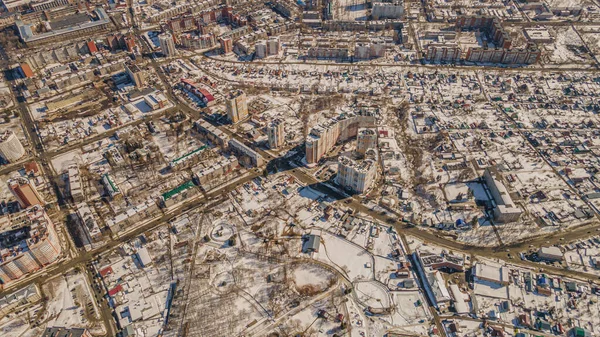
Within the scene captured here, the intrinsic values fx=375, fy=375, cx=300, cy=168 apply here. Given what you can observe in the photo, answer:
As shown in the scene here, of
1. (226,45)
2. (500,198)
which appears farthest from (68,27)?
(500,198)

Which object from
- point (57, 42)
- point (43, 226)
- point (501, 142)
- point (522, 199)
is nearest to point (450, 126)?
point (501, 142)

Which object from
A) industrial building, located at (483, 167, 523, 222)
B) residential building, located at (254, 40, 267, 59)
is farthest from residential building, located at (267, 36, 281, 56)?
industrial building, located at (483, 167, 523, 222)

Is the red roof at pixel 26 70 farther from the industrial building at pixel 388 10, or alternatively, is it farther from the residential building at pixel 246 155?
the industrial building at pixel 388 10

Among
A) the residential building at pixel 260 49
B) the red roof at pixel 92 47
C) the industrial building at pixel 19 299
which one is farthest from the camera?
the red roof at pixel 92 47

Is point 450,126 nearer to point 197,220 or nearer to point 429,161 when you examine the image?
point 429,161

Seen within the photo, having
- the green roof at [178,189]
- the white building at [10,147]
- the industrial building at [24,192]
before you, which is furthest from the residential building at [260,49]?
the industrial building at [24,192]

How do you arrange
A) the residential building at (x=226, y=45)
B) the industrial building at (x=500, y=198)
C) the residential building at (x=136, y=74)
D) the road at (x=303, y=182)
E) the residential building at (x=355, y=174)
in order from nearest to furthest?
the road at (x=303, y=182) < the industrial building at (x=500, y=198) < the residential building at (x=355, y=174) < the residential building at (x=136, y=74) < the residential building at (x=226, y=45)

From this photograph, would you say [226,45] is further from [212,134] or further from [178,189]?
[178,189]
